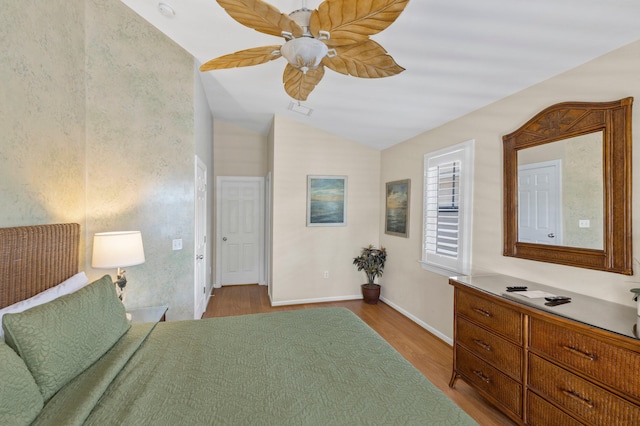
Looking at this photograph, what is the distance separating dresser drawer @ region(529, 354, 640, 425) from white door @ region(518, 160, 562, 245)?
2.83 ft

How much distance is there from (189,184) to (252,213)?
7.74 ft

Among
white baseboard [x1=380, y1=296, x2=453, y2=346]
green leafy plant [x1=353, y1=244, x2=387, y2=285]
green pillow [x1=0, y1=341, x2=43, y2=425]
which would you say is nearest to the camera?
green pillow [x1=0, y1=341, x2=43, y2=425]

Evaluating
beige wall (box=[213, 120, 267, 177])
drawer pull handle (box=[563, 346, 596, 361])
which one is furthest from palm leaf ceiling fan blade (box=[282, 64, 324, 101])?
beige wall (box=[213, 120, 267, 177])

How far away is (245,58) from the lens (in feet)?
5.30

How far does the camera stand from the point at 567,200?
187cm

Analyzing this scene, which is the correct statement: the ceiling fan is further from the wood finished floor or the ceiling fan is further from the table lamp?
the wood finished floor

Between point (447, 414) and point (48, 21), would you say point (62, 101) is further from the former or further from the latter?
point (447, 414)

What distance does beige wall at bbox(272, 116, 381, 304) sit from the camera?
4.10 metres

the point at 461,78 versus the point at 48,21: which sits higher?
the point at 48,21

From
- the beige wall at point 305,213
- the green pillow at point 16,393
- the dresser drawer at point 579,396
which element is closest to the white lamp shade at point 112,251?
the green pillow at point 16,393

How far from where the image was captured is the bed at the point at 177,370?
985 mm

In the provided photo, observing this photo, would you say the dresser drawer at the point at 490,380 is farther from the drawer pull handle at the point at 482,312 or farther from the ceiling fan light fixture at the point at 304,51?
the ceiling fan light fixture at the point at 304,51

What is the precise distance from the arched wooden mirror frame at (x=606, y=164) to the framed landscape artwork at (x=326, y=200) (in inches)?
99.9

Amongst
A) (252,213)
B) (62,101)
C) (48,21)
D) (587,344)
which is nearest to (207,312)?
(252,213)
